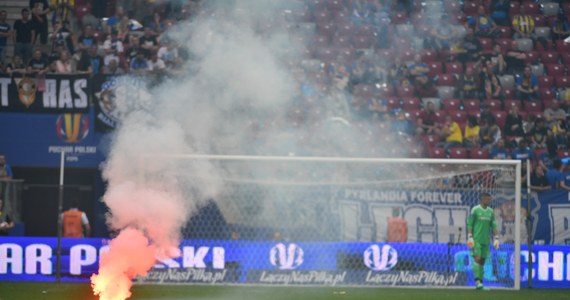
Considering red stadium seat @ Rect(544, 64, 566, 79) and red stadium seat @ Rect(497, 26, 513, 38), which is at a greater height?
red stadium seat @ Rect(497, 26, 513, 38)

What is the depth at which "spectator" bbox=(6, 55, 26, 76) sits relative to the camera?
22.2 meters

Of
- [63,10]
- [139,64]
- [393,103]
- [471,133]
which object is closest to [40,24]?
[63,10]

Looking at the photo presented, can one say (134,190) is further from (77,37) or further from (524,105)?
(524,105)

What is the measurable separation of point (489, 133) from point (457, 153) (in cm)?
99

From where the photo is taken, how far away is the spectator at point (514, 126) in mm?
25000

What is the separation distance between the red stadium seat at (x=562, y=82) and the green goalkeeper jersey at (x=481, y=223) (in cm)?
887

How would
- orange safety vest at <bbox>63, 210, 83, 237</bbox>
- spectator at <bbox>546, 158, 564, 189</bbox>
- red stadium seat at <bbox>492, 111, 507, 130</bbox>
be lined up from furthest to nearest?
red stadium seat at <bbox>492, 111, 507, 130</bbox> → spectator at <bbox>546, 158, 564, 189</bbox> → orange safety vest at <bbox>63, 210, 83, 237</bbox>

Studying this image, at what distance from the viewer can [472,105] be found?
2559 centimetres

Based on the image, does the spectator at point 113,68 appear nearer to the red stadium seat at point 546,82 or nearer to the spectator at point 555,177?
the spectator at point 555,177

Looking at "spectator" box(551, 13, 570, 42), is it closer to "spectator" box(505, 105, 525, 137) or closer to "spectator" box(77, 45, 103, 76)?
"spectator" box(505, 105, 525, 137)

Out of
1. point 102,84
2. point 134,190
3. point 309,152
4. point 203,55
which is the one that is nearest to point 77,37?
point 102,84

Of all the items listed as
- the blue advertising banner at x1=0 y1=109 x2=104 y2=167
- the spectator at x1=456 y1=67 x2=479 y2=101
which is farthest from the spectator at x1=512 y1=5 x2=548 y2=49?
the blue advertising banner at x1=0 y1=109 x2=104 y2=167

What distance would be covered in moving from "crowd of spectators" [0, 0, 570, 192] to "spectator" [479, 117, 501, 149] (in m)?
0.02

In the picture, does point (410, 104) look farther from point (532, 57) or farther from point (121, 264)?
point (121, 264)
